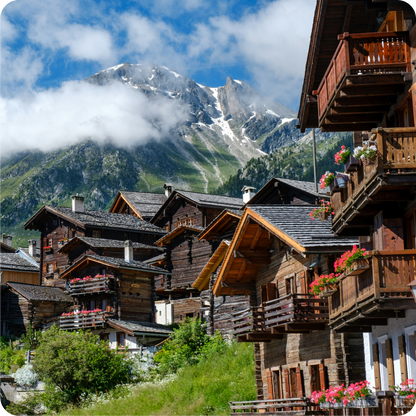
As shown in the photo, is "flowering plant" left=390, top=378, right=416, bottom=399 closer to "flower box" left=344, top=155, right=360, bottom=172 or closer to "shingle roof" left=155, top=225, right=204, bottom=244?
"flower box" left=344, top=155, right=360, bottom=172

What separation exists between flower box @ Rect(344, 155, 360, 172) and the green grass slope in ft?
44.9

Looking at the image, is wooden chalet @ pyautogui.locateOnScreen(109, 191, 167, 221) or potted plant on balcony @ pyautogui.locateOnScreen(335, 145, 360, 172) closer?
potted plant on balcony @ pyautogui.locateOnScreen(335, 145, 360, 172)

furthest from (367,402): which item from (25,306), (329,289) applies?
(25,306)

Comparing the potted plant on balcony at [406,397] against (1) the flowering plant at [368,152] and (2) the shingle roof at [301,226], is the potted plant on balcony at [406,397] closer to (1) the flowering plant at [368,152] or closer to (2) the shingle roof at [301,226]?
(1) the flowering plant at [368,152]

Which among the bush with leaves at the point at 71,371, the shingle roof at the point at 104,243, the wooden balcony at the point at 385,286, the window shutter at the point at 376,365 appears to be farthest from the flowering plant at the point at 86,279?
the wooden balcony at the point at 385,286

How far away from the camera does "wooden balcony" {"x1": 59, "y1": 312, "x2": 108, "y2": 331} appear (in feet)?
158

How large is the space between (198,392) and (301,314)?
1028cm

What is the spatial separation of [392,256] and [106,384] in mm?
24311

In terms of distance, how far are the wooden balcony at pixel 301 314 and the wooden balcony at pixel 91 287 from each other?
26.8 meters

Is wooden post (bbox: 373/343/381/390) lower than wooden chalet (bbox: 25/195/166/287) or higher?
lower

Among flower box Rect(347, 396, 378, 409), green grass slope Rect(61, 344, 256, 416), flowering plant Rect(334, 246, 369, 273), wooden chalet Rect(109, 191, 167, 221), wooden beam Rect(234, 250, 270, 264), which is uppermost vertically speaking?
wooden chalet Rect(109, 191, 167, 221)

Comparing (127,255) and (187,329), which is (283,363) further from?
(127,255)

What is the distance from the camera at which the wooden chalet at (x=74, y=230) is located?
62844mm

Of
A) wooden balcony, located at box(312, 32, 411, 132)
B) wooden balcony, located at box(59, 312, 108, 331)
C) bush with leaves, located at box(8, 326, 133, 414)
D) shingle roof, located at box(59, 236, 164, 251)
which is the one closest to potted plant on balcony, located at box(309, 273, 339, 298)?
wooden balcony, located at box(312, 32, 411, 132)
